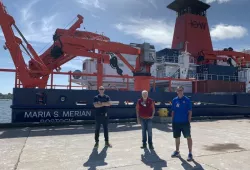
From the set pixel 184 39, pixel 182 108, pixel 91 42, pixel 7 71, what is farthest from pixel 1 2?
pixel 184 39

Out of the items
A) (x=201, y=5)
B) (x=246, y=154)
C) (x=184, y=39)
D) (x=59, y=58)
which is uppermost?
(x=201, y=5)

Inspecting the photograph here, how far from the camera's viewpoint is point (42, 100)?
33.2 feet

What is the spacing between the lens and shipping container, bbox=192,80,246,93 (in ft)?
58.0

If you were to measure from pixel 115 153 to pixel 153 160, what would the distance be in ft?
3.26

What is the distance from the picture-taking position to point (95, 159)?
516 centimetres

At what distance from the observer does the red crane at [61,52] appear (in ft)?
33.1

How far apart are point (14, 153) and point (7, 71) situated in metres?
5.43

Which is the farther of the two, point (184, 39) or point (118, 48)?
point (184, 39)

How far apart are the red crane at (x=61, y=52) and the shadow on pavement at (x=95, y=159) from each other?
5917 mm

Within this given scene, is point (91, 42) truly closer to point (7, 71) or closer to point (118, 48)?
point (118, 48)

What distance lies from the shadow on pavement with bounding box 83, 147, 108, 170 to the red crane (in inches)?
233

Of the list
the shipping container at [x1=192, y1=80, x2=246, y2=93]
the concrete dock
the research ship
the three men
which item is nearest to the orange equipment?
the shipping container at [x1=192, y1=80, x2=246, y2=93]

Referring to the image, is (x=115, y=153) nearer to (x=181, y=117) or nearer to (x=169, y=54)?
(x=181, y=117)

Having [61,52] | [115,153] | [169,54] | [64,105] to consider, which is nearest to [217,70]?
[169,54]
